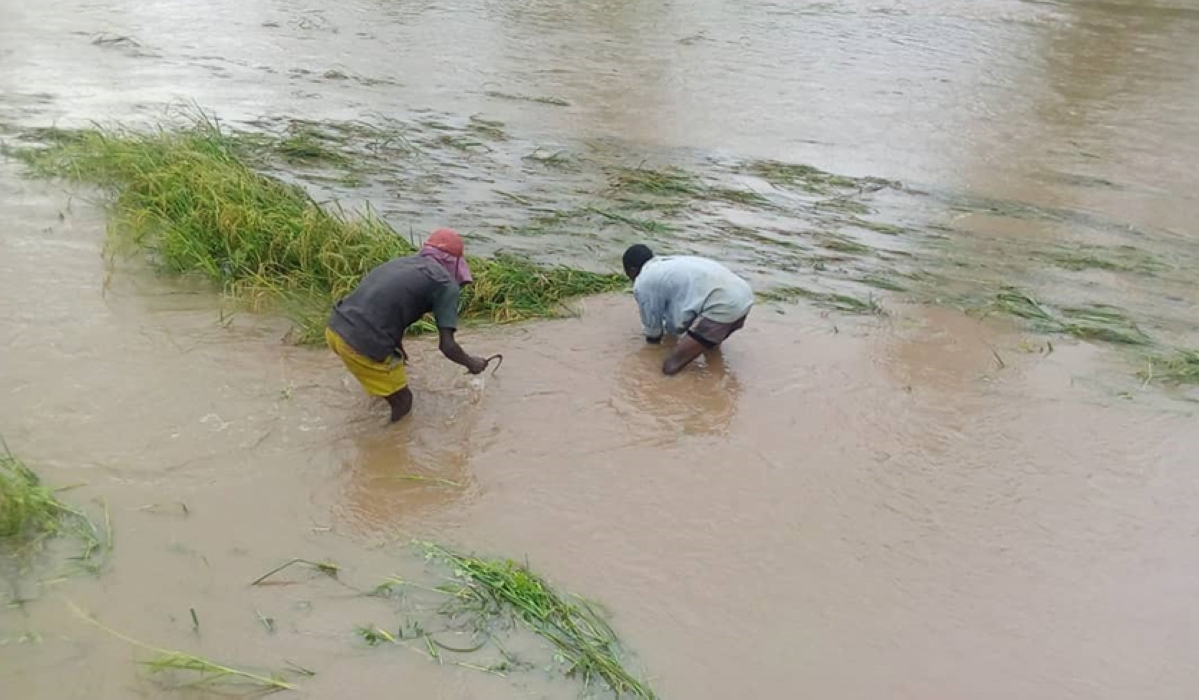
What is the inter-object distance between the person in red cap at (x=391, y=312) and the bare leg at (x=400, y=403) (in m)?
0.09

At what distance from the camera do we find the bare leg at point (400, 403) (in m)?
4.89

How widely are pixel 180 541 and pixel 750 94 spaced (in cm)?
1035

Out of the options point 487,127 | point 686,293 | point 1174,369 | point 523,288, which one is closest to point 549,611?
point 686,293

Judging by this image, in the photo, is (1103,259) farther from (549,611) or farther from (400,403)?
(549,611)

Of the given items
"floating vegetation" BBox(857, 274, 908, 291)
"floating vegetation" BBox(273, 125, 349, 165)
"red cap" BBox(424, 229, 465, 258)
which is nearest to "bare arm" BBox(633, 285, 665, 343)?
"red cap" BBox(424, 229, 465, 258)

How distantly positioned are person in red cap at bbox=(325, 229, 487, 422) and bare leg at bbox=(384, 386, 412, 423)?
9 cm

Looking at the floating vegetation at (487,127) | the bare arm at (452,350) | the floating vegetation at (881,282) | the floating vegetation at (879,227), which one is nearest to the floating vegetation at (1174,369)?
the floating vegetation at (881,282)

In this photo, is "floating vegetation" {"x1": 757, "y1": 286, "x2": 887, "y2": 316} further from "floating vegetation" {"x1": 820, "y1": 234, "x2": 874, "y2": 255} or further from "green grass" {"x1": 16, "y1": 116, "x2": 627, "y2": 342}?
"green grass" {"x1": 16, "y1": 116, "x2": 627, "y2": 342}

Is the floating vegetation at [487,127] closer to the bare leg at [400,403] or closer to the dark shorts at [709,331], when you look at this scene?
the dark shorts at [709,331]

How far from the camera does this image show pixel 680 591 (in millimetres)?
4004

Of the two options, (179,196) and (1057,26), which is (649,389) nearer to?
(179,196)

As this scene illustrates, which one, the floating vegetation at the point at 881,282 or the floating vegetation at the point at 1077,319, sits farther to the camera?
the floating vegetation at the point at 881,282

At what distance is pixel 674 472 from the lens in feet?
16.0

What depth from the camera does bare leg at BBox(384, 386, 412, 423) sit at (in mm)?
4887
